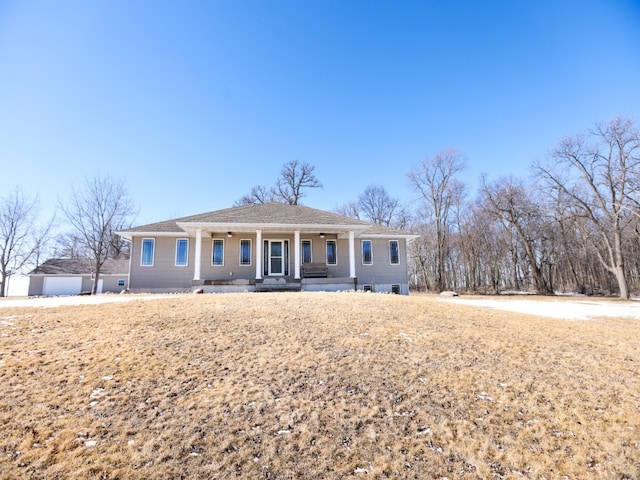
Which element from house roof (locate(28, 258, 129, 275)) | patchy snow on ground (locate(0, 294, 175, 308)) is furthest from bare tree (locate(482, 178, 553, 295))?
house roof (locate(28, 258, 129, 275))

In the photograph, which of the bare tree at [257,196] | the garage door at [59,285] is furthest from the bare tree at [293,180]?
the garage door at [59,285]

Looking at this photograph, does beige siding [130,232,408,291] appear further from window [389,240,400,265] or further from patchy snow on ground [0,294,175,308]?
patchy snow on ground [0,294,175,308]

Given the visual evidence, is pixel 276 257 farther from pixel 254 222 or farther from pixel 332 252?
pixel 332 252

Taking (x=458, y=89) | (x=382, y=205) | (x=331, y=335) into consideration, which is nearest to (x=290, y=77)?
(x=458, y=89)

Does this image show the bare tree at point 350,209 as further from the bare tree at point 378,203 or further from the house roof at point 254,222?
the house roof at point 254,222

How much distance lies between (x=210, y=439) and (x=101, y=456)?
89 cm

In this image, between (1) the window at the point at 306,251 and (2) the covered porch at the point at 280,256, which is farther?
(1) the window at the point at 306,251

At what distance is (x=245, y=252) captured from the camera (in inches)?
679

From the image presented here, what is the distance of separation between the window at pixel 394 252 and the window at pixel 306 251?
16.1 ft

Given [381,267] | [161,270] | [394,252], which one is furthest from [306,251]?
[161,270]

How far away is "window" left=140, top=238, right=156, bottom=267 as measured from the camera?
16281mm

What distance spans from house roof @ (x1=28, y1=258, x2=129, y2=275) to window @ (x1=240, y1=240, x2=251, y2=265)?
1992 centimetres

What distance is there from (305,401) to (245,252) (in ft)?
46.2

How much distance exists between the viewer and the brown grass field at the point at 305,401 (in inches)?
112
